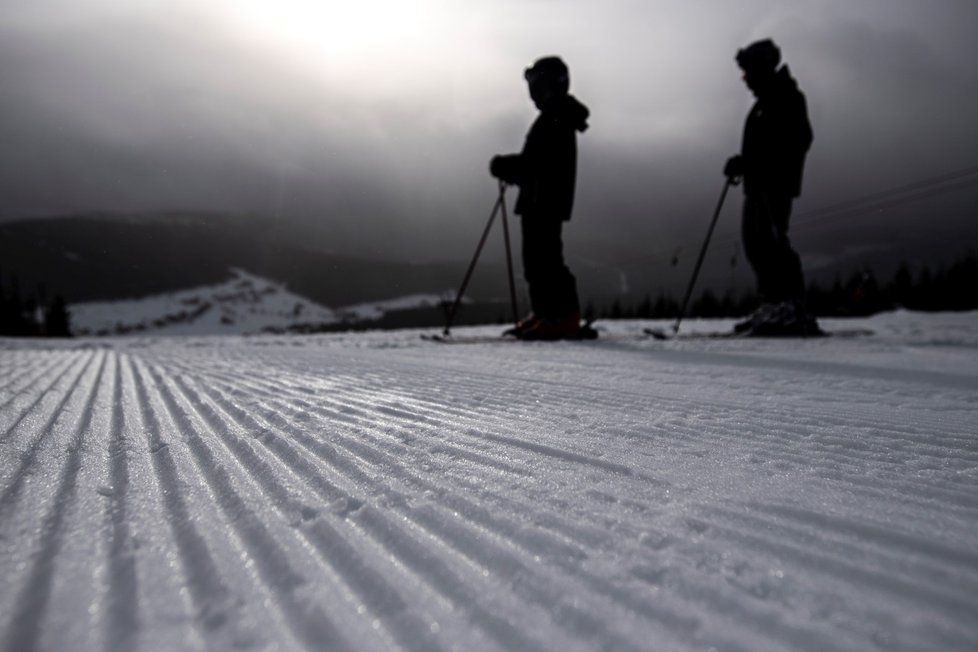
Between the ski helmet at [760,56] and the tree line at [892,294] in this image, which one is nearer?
the ski helmet at [760,56]

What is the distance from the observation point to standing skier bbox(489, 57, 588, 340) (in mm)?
4066

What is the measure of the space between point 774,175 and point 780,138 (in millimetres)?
277

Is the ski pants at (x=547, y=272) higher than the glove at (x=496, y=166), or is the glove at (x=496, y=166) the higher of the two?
the glove at (x=496, y=166)

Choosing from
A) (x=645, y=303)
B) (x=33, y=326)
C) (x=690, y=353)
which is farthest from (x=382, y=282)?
(x=690, y=353)

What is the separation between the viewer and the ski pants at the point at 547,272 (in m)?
4.11

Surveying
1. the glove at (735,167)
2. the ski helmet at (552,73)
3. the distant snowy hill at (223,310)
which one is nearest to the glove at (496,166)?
the ski helmet at (552,73)

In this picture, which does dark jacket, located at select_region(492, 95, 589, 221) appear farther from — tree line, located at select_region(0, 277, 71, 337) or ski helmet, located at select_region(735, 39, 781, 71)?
tree line, located at select_region(0, 277, 71, 337)

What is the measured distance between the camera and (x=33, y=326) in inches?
1202

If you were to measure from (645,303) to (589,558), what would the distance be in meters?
22.5

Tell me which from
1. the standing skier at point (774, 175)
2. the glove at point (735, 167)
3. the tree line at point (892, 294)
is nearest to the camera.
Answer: the standing skier at point (774, 175)

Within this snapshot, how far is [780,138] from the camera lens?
383cm

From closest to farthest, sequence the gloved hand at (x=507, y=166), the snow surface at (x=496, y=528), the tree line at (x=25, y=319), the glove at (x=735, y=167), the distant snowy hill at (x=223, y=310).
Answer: the snow surface at (x=496, y=528) → the glove at (x=735, y=167) → the gloved hand at (x=507, y=166) → the tree line at (x=25, y=319) → the distant snowy hill at (x=223, y=310)

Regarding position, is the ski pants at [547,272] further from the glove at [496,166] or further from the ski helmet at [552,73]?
the ski helmet at [552,73]

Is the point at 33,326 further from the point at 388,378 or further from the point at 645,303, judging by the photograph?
the point at 388,378
